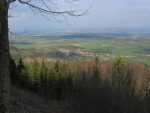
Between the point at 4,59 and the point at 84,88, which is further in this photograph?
the point at 84,88

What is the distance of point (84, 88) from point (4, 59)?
96.9 ft

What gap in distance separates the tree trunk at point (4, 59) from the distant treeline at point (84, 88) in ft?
71.2

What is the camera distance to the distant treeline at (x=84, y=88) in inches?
1211

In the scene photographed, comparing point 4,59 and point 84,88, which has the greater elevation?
point 4,59

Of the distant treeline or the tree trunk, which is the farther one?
the distant treeline

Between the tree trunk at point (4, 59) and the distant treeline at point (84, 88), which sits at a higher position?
the tree trunk at point (4, 59)

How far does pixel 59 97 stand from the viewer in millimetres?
49250

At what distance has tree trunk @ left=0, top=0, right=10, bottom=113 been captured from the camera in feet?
23.1

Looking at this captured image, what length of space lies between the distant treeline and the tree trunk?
21.7 metres

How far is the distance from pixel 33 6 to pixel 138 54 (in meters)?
127

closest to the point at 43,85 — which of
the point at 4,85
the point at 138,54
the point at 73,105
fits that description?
the point at 73,105

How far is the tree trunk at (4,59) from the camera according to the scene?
7.03 meters

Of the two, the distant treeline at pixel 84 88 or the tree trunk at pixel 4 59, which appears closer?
the tree trunk at pixel 4 59

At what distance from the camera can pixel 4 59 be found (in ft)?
23.7
